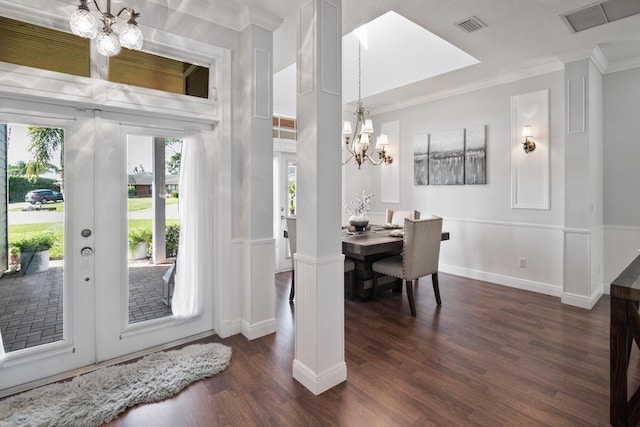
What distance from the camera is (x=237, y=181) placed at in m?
2.97

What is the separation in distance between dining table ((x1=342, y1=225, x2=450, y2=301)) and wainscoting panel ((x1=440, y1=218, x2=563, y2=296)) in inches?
39.7

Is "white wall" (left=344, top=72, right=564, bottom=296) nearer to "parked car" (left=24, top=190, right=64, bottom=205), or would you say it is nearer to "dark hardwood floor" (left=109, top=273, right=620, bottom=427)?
"dark hardwood floor" (left=109, top=273, right=620, bottom=427)

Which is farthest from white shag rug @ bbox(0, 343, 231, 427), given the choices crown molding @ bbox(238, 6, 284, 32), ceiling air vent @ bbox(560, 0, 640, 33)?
ceiling air vent @ bbox(560, 0, 640, 33)

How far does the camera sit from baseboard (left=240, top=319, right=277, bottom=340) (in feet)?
9.52

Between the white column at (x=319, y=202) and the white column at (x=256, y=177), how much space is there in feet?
2.50

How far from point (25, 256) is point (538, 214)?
5.33m

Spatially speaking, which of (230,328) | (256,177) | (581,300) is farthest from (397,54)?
(230,328)

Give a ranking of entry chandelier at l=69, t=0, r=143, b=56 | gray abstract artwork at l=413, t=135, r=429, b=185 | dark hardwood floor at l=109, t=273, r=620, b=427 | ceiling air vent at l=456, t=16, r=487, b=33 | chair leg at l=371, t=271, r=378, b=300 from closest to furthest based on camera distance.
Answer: entry chandelier at l=69, t=0, r=143, b=56 → dark hardwood floor at l=109, t=273, r=620, b=427 → ceiling air vent at l=456, t=16, r=487, b=33 → chair leg at l=371, t=271, r=378, b=300 → gray abstract artwork at l=413, t=135, r=429, b=185

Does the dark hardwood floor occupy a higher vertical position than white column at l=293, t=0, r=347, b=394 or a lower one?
lower

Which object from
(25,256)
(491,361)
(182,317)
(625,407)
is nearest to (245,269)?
(182,317)

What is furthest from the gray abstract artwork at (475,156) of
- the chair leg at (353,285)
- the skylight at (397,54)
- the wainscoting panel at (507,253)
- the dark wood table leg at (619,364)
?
the dark wood table leg at (619,364)

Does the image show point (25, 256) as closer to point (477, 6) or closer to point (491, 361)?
point (491, 361)

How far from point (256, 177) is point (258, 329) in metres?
1.39

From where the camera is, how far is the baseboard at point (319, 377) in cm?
213
